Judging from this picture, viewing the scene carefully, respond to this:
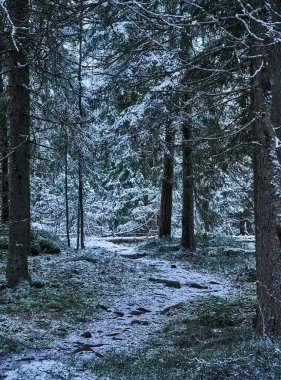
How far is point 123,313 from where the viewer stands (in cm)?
848

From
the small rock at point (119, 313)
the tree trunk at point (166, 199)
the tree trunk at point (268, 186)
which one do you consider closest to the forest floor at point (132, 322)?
the small rock at point (119, 313)

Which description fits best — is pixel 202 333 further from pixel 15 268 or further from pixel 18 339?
pixel 15 268

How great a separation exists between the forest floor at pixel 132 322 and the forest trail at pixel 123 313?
2 cm

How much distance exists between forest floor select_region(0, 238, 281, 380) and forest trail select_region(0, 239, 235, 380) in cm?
2

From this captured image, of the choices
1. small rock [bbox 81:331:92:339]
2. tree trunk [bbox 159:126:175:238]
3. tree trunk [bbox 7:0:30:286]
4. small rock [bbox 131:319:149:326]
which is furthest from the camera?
tree trunk [bbox 159:126:175:238]

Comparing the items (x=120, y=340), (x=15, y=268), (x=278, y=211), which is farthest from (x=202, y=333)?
(x=15, y=268)

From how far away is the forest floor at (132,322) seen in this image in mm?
4824

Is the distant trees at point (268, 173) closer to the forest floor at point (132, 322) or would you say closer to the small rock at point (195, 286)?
the forest floor at point (132, 322)

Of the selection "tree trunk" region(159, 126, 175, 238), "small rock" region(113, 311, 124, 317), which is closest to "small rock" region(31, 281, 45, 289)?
"small rock" region(113, 311, 124, 317)

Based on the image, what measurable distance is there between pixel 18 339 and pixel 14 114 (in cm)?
483

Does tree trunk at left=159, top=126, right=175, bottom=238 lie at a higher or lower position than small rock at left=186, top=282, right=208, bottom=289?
higher

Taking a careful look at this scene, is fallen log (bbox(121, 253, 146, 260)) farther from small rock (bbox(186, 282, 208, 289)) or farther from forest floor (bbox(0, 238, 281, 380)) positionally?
small rock (bbox(186, 282, 208, 289))

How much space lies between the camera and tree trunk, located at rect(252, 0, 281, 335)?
17.3 feet

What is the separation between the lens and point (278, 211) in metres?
5.17
